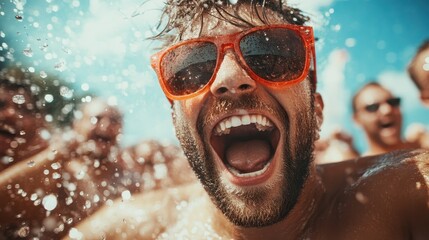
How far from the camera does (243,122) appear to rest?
2.04m

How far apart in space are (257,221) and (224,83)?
0.77m

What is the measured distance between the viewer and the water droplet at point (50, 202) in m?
2.79

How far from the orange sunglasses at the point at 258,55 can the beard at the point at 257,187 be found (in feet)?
0.47

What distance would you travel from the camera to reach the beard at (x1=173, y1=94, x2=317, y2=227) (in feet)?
6.62

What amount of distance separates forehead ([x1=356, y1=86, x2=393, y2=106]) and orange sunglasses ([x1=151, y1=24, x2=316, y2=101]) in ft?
14.0

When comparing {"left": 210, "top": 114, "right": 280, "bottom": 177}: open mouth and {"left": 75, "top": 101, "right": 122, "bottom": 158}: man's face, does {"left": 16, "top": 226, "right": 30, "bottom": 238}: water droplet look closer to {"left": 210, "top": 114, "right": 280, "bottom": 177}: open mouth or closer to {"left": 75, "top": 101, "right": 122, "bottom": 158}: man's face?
{"left": 75, "top": 101, "right": 122, "bottom": 158}: man's face

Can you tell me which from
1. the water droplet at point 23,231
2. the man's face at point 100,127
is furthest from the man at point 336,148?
the water droplet at point 23,231

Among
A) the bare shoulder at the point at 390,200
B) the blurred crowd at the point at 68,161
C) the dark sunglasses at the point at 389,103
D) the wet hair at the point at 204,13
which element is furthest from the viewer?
the dark sunglasses at the point at 389,103

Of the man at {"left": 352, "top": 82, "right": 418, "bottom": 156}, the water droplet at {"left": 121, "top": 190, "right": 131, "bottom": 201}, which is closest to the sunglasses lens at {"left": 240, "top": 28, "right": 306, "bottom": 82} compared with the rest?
the water droplet at {"left": 121, "top": 190, "right": 131, "bottom": 201}

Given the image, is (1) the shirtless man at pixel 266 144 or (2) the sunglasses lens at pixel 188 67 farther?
(2) the sunglasses lens at pixel 188 67

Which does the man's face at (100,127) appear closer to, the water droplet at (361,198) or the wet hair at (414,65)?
the water droplet at (361,198)

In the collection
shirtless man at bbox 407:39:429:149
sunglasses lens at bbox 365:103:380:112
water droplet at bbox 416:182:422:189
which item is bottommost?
sunglasses lens at bbox 365:103:380:112

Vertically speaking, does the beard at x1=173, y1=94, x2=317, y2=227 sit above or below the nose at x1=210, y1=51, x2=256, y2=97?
below

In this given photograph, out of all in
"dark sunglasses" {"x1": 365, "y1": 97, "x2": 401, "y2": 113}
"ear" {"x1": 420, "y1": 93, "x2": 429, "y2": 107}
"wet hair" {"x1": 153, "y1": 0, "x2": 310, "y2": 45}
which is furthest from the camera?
"dark sunglasses" {"x1": 365, "y1": 97, "x2": 401, "y2": 113}
